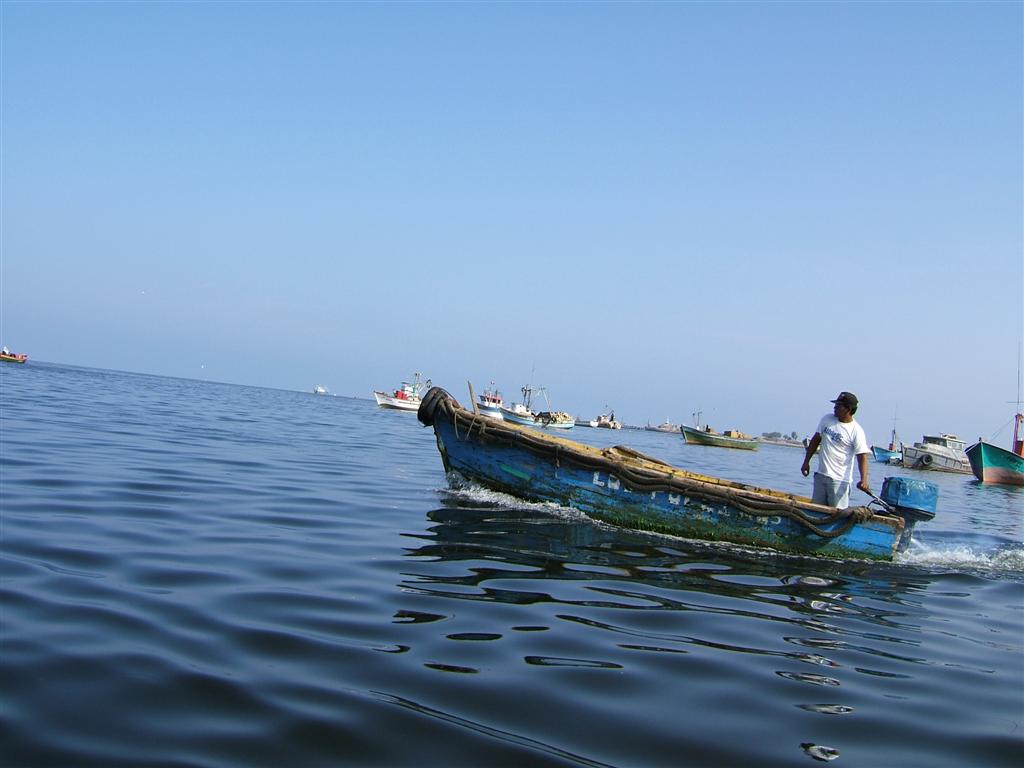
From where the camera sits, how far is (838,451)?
982cm

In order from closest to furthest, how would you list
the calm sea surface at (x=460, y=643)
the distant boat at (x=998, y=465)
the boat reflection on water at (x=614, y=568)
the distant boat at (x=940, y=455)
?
the calm sea surface at (x=460, y=643), the boat reflection on water at (x=614, y=568), the distant boat at (x=998, y=465), the distant boat at (x=940, y=455)

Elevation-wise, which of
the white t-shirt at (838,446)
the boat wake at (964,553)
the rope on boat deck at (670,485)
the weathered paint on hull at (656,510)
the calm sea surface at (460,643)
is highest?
the white t-shirt at (838,446)

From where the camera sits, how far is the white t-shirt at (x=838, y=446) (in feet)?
31.7

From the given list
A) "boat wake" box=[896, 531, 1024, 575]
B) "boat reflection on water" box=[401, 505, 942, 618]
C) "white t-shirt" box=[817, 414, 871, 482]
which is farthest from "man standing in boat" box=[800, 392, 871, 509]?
"boat wake" box=[896, 531, 1024, 575]

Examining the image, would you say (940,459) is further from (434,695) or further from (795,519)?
(434,695)

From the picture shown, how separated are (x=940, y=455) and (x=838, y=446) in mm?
53672

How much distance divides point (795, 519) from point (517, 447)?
12.4 feet

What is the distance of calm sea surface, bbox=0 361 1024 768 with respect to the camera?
11.6 ft

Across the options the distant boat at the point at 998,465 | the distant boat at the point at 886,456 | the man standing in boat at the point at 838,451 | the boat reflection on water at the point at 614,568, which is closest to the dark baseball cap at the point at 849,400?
the man standing in boat at the point at 838,451

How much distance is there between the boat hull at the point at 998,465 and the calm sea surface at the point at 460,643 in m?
38.1

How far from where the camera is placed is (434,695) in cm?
396

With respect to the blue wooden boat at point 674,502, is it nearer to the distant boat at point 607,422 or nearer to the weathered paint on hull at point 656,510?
the weathered paint on hull at point 656,510

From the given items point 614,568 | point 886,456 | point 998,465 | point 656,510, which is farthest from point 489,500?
point 886,456

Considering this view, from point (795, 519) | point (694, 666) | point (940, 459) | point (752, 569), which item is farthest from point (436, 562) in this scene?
point (940, 459)
